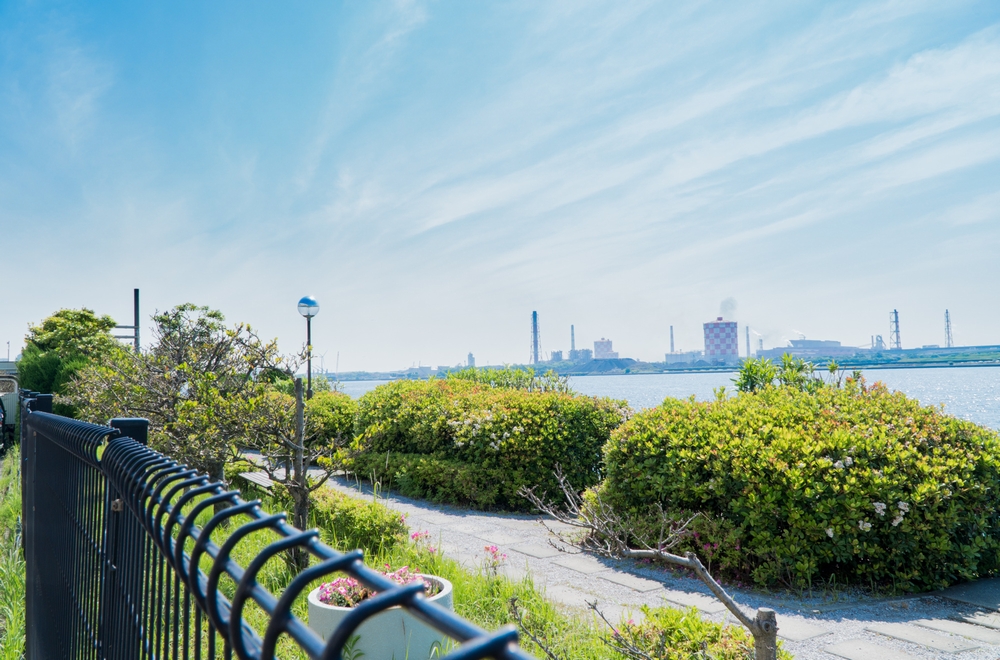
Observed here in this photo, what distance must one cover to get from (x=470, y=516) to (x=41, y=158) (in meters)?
10.4

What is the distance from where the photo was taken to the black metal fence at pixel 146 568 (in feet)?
1.95

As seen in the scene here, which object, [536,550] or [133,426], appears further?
[536,550]

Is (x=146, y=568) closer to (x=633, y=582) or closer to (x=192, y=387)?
(x=633, y=582)

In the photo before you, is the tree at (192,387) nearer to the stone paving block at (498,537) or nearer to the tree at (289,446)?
the tree at (289,446)

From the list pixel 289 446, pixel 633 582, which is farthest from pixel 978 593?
pixel 289 446

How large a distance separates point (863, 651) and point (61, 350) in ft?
73.8

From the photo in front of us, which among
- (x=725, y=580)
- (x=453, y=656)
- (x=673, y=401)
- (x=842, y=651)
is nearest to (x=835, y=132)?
(x=673, y=401)

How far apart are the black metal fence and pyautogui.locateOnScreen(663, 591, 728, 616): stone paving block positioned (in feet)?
9.22

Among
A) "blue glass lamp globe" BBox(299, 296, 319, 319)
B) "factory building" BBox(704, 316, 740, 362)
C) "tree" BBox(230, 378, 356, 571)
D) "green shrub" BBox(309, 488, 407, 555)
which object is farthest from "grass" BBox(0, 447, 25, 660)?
"factory building" BBox(704, 316, 740, 362)

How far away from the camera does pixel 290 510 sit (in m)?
7.12

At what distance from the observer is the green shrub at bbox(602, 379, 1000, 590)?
4.95m

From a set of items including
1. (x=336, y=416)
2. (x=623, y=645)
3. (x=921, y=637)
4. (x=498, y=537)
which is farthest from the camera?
(x=336, y=416)

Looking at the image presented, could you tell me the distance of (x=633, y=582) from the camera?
5.30m

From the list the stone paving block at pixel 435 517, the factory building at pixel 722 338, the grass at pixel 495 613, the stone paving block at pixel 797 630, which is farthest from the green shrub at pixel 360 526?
the factory building at pixel 722 338
